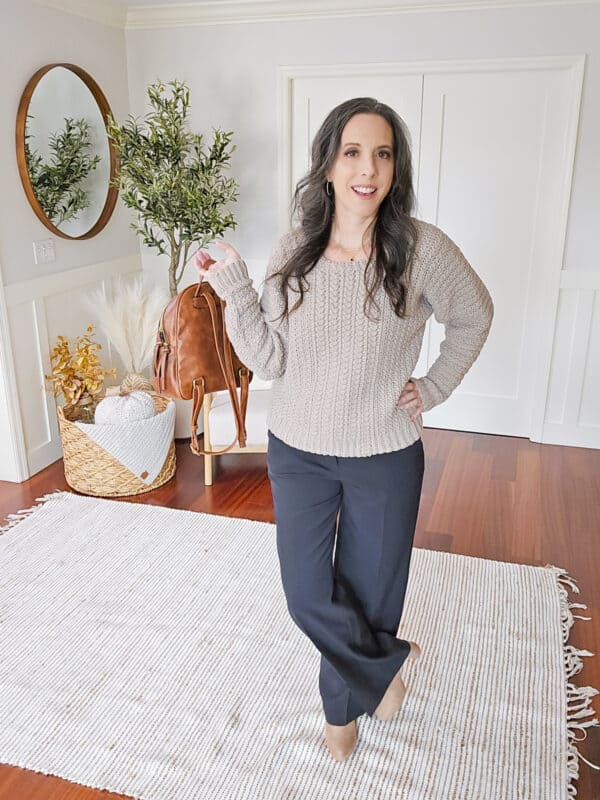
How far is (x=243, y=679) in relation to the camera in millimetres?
1938

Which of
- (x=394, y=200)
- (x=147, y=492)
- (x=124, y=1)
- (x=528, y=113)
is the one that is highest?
(x=124, y=1)

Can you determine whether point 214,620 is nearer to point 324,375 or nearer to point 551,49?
point 324,375

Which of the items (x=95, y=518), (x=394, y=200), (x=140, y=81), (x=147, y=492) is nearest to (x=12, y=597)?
(x=95, y=518)

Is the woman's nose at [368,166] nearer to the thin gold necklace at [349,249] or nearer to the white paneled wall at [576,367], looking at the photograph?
the thin gold necklace at [349,249]

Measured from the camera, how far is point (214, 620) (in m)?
2.18

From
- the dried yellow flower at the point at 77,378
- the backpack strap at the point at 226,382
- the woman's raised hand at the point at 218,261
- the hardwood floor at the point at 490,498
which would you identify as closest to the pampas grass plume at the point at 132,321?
the dried yellow flower at the point at 77,378

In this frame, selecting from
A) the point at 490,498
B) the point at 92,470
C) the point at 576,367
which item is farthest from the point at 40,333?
the point at 576,367

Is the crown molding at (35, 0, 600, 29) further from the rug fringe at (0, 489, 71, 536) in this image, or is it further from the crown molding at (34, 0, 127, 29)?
the rug fringe at (0, 489, 71, 536)

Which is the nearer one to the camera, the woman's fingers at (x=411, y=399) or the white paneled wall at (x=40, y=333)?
the woman's fingers at (x=411, y=399)

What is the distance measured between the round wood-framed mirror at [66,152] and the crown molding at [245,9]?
0.34m

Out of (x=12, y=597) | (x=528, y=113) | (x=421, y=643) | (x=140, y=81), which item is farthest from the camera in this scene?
(x=140, y=81)

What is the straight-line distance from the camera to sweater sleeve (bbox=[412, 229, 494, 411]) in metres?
1.46

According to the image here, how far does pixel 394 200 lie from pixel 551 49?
223 cm

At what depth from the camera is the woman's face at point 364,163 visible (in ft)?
4.56
